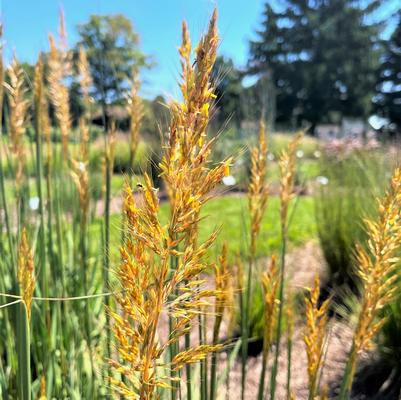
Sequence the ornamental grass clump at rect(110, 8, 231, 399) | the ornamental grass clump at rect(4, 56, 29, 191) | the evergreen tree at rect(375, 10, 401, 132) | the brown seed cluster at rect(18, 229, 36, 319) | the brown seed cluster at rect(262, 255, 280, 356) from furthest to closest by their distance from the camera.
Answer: the evergreen tree at rect(375, 10, 401, 132), the ornamental grass clump at rect(4, 56, 29, 191), the brown seed cluster at rect(262, 255, 280, 356), the brown seed cluster at rect(18, 229, 36, 319), the ornamental grass clump at rect(110, 8, 231, 399)

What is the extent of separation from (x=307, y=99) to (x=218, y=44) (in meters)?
45.3

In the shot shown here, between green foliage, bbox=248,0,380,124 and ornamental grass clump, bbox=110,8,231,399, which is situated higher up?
green foliage, bbox=248,0,380,124

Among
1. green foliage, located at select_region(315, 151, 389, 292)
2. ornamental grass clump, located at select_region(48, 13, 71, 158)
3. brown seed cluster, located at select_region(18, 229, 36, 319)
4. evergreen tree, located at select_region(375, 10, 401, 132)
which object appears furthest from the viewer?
evergreen tree, located at select_region(375, 10, 401, 132)

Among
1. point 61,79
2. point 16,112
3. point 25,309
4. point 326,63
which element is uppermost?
point 326,63

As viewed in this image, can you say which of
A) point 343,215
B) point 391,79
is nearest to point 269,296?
point 343,215

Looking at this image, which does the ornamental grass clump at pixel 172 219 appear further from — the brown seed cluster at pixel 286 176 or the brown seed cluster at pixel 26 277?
the brown seed cluster at pixel 286 176

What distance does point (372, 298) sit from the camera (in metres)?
0.93

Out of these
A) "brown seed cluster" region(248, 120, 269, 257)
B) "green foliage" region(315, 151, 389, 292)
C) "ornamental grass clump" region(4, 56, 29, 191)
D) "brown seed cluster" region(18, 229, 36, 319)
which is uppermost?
"ornamental grass clump" region(4, 56, 29, 191)

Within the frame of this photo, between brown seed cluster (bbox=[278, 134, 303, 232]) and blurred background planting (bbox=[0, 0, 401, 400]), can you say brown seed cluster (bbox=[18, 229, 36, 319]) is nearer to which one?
blurred background planting (bbox=[0, 0, 401, 400])

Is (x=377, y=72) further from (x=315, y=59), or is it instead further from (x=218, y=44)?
(x=218, y=44)

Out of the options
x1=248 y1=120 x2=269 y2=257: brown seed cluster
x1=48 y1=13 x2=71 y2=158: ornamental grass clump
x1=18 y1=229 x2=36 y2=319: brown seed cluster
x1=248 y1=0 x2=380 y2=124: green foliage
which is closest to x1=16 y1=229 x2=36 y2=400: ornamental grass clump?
x1=18 y1=229 x2=36 y2=319: brown seed cluster

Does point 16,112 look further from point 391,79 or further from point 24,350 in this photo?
point 391,79

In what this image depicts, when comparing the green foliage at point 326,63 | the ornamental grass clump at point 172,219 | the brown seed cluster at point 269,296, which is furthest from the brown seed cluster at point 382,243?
the green foliage at point 326,63

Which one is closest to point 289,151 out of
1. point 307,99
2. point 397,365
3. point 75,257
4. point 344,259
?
point 75,257
